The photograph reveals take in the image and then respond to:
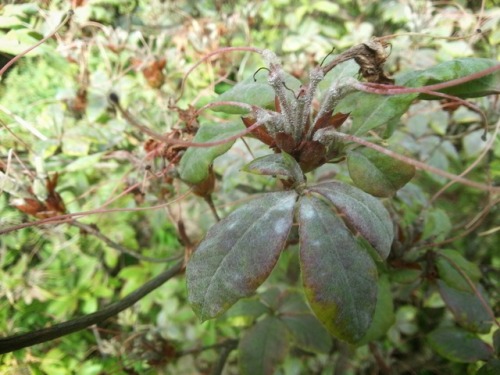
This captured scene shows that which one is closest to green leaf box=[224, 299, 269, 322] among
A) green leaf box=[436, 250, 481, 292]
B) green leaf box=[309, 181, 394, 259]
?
green leaf box=[436, 250, 481, 292]

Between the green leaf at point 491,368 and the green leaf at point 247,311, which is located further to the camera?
the green leaf at point 247,311

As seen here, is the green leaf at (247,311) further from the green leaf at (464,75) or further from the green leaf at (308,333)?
the green leaf at (464,75)

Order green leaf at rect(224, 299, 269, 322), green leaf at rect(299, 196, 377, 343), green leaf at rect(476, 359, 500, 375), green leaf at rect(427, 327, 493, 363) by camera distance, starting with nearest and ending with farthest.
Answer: green leaf at rect(299, 196, 377, 343)
green leaf at rect(476, 359, 500, 375)
green leaf at rect(427, 327, 493, 363)
green leaf at rect(224, 299, 269, 322)

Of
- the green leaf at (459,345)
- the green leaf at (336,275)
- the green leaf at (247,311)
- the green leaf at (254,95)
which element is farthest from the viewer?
the green leaf at (247,311)

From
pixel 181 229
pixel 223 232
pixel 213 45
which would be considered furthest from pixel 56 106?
pixel 223 232

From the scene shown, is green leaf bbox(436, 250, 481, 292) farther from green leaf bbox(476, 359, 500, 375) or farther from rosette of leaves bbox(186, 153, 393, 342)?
rosette of leaves bbox(186, 153, 393, 342)

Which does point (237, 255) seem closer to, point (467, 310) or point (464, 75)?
point (464, 75)

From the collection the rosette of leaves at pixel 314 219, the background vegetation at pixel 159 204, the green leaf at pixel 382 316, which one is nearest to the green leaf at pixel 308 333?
the background vegetation at pixel 159 204
